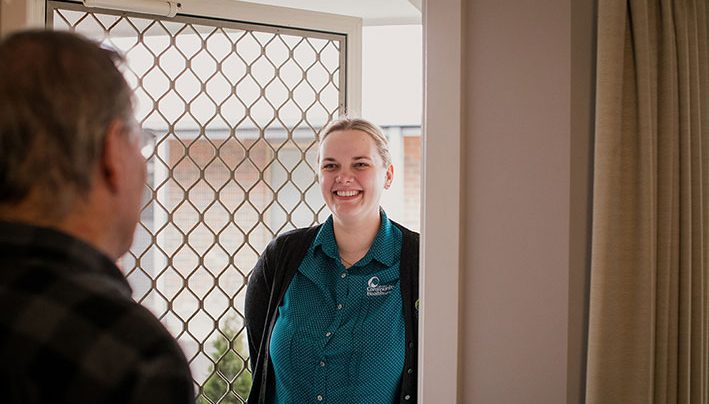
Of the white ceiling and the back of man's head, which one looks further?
the white ceiling

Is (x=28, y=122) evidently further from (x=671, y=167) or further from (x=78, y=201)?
(x=671, y=167)

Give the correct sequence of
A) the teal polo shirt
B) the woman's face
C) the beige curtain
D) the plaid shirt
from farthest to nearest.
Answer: the woman's face < the teal polo shirt < the beige curtain < the plaid shirt

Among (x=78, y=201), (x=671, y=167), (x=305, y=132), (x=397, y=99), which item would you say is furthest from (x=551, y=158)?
(x=397, y=99)

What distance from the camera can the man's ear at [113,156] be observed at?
88cm

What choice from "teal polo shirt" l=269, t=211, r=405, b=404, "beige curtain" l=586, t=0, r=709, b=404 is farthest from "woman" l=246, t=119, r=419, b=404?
"beige curtain" l=586, t=0, r=709, b=404

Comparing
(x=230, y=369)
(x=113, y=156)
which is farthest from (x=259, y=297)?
(x=113, y=156)

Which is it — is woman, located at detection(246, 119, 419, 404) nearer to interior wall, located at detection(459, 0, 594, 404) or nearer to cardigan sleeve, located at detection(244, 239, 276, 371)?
cardigan sleeve, located at detection(244, 239, 276, 371)

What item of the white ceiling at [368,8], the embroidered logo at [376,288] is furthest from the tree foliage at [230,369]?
the white ceiling at [368,8]

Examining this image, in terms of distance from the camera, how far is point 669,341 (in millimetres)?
2061

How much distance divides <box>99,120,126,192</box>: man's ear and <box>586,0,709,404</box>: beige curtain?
140 cm

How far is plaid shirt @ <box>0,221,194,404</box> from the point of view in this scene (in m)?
0.78

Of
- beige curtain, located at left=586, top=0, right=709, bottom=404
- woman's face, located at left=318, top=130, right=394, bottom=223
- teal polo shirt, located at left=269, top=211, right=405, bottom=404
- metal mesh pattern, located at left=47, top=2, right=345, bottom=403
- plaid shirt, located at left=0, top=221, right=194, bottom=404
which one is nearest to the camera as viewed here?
plaid shirt, located at left=0, top=221, right=194, bottom=404

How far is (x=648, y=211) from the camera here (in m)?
2.01

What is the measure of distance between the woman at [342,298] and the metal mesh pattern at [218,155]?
25cm
